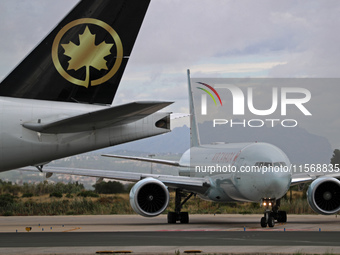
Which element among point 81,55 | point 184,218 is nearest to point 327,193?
point 184,218

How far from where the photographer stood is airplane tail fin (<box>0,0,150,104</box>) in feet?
43.9

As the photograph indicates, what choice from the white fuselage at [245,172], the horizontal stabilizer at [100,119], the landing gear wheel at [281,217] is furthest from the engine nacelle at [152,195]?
the horizontal stabilizer at [100,119]

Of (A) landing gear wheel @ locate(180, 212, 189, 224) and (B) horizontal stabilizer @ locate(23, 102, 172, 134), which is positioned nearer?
(B) horizontal stabilizer @ locate(23, 102, 172, 134)

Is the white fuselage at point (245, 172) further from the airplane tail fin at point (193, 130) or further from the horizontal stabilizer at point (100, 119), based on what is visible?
the horizontal stabilizer at point (100, 119)

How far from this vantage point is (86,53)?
13.4 m

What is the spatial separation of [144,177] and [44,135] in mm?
17211

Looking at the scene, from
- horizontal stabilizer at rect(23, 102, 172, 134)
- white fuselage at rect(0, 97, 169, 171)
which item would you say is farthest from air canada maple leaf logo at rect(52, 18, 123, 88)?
horizontal stabilizer at rect(23, 102, 172, 134)

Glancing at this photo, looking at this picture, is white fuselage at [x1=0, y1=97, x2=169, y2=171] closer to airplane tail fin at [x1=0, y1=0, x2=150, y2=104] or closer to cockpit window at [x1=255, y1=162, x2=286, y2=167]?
airplane tail fin at [x1=0, y1=0, x2=150, y2=104]

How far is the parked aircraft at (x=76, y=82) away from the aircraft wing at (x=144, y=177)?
50.8 ft

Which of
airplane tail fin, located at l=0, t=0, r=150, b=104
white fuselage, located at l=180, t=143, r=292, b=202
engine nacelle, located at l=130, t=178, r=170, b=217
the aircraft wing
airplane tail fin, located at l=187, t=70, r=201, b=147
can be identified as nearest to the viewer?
airplane tail fin, located at l=0, t=0, r=150, b=104

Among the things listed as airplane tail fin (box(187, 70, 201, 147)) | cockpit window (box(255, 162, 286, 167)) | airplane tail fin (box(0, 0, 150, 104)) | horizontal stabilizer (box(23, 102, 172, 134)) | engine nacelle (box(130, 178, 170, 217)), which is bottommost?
engine nacelle (box(130, 178, 170, 217))

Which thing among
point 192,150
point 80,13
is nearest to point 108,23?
point 80,13

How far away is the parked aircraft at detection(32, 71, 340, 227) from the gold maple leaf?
1289 cm

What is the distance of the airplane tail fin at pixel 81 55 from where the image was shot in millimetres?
13391
